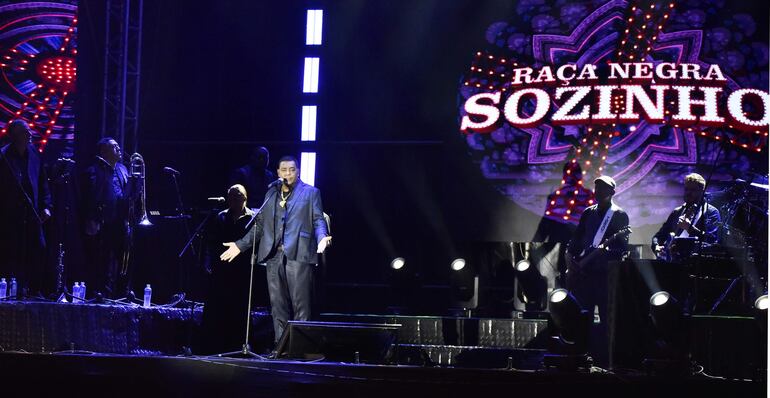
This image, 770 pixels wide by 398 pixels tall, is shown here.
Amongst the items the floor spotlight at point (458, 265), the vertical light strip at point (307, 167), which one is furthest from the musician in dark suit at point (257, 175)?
the floor spotlight at point (458, 265)

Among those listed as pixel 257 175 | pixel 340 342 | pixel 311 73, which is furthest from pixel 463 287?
pixel 340 342

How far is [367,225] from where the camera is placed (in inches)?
469

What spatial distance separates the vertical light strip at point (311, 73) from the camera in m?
12.4

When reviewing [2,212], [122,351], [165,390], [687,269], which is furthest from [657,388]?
[2,212]

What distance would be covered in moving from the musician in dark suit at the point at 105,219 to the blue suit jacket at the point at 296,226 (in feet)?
6.82

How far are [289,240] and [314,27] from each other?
599cm

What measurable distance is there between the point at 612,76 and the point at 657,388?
779 centimetres

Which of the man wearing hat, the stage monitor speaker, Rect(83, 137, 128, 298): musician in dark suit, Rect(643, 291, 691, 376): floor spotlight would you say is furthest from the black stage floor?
Rect(83, 137, 128, 298): musician in dark suit

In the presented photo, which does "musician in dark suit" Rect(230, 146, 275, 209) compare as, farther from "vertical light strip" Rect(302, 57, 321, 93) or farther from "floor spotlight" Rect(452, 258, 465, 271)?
"floor spotlight" Rect(452, 258, 465, 271)

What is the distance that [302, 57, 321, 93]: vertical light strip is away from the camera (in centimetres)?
1238

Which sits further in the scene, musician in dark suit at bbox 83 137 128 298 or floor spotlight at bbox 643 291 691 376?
musician in dark suit at bbox 83 137 128 298

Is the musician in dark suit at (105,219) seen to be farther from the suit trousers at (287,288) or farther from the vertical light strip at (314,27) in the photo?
the vertical light strip at (314,27)

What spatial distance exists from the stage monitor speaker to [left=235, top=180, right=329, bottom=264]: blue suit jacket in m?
1.43

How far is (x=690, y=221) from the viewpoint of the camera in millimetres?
8297
